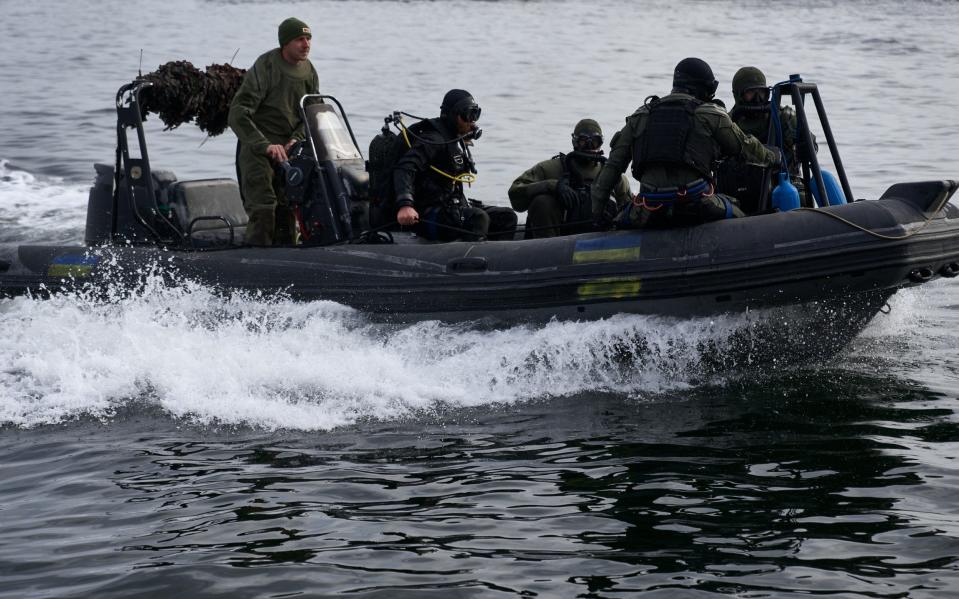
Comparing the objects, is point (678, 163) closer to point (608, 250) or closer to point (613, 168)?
point (613, 168)

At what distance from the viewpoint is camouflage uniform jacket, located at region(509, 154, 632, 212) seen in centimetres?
769

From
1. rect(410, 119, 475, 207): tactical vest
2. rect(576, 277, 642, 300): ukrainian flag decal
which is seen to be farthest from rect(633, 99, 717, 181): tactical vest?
rect(410, 119, 475, 207): tactical vest

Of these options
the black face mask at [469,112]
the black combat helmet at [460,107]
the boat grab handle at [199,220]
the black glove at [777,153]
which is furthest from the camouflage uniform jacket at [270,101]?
the black glove at [777,153]

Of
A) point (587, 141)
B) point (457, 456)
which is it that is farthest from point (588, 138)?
point (457, 456)

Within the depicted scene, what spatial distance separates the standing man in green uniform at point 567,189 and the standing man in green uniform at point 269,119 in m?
1.62

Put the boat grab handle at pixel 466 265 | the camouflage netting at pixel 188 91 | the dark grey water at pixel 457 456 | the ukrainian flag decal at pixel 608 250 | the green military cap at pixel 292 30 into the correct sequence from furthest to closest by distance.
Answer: the camouflage netting at pixel 188 91
the green military cap at pixel 292 30
the boat grab handle at pixel 466 265
the ukrainian flag decal at pixel 608 250
the dark grey water at pixel 457 456

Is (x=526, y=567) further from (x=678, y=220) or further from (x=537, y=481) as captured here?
(x=678, y=220)

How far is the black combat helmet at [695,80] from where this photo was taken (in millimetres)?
6809

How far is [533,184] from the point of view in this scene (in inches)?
303

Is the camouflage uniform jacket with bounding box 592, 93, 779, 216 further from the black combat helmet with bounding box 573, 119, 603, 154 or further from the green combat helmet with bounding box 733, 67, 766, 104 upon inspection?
the green combat helmet with bounding box 733, 67, 766, 104

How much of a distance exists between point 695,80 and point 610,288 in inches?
48.6

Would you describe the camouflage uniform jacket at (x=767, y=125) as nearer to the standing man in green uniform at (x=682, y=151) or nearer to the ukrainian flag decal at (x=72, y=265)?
the standing man in green uniform at (x=682, y=151)

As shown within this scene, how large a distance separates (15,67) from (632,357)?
67.7 feet

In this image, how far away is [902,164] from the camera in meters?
14.4
